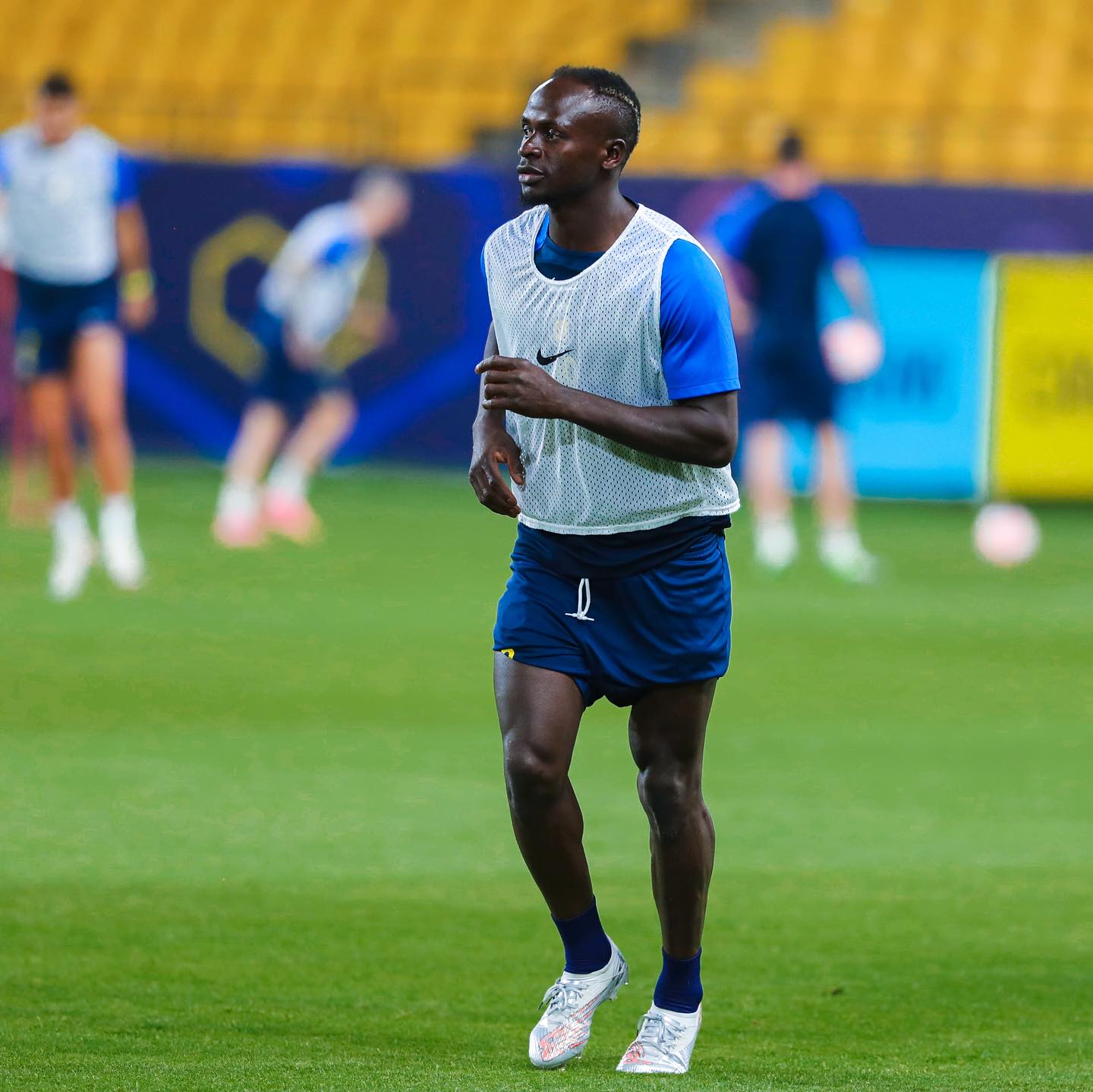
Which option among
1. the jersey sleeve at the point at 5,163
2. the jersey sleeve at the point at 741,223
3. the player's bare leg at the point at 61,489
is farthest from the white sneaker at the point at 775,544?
the jersey sleeve at the point at 5,163

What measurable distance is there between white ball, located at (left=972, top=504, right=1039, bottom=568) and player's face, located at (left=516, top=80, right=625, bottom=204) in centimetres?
1070

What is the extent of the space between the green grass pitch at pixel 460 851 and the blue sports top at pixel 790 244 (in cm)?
210

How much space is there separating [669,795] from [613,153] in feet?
4.43

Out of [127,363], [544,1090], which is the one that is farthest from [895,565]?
[544,1090]

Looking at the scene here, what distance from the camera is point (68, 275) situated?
39.9 feet

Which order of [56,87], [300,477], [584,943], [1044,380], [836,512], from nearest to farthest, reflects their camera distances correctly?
1. [584,943]
2. [56,87]
3. [836,512]
4. [300,477]
5. [1044,380]

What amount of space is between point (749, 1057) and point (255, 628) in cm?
688

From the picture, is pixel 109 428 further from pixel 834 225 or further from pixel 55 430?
pixel 834 225

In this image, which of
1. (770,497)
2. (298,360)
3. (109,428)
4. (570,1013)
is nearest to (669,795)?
(570,1013)

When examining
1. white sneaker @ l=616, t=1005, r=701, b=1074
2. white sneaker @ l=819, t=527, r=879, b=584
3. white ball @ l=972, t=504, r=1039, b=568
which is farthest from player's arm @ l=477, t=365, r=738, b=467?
white ball @ l=972, t=504, r=1039, b=568

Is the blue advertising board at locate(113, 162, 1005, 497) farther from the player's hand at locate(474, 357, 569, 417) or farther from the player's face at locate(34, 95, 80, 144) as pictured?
the player's hand at locate(474, 357, 569, 417)

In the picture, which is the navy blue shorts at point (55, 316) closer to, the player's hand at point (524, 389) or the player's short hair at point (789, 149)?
the player's short hair at point (789, 149)

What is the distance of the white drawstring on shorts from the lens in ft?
15.6

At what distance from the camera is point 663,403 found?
4684mm
